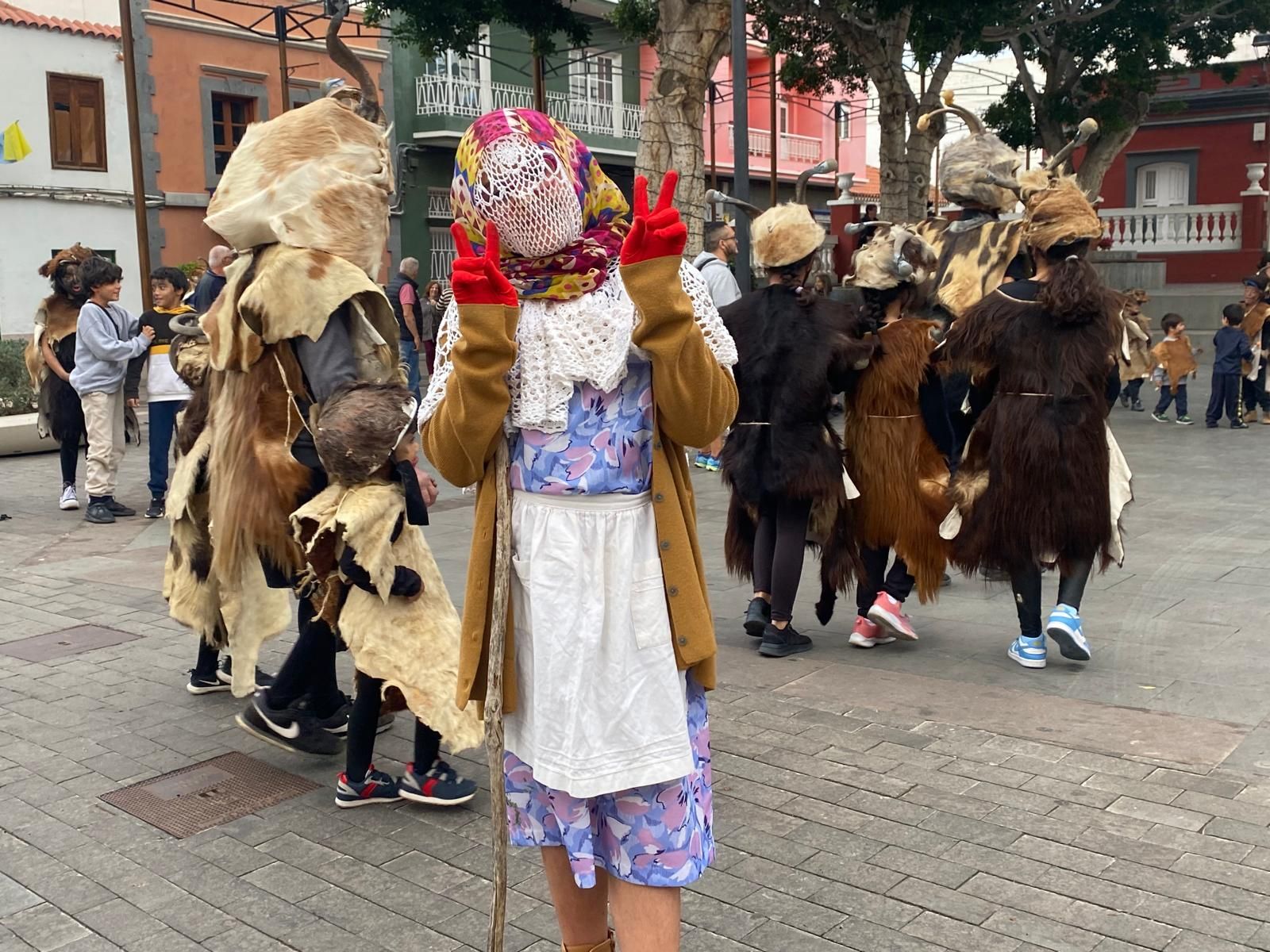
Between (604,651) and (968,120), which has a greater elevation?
(968,120)

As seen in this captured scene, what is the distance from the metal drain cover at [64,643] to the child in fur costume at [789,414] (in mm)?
3117

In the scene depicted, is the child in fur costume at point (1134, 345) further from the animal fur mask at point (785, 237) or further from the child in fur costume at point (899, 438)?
the animal fur mask at point (785, 237)

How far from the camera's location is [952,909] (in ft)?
10.7

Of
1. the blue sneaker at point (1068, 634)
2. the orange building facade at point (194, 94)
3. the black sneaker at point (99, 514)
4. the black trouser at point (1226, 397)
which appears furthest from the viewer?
the orange building facade at point (194, 94)

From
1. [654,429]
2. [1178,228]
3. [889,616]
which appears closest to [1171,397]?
[889,616]

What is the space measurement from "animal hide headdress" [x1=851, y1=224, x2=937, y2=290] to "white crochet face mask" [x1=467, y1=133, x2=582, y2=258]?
345 cm

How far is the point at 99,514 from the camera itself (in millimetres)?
9758

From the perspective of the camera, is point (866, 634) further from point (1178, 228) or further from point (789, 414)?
point (1178, 228)

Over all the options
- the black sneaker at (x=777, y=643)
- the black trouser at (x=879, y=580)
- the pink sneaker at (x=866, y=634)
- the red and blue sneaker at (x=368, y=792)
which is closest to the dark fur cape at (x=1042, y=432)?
the black trouser at (x=879, y=580)

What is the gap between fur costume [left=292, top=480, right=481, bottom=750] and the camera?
387cm

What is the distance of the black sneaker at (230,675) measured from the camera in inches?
199

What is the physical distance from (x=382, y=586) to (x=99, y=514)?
671 cm

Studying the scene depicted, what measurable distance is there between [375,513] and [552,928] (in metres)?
1.33

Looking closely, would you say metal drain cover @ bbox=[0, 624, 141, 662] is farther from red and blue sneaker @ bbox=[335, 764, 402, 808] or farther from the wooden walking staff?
the wooden walking staff
